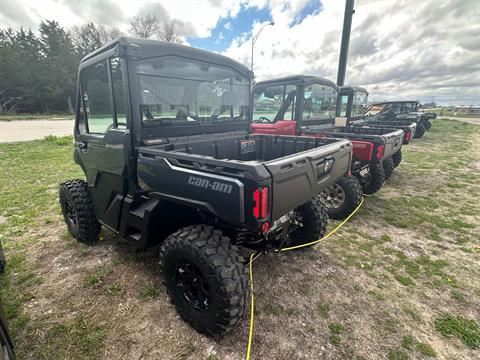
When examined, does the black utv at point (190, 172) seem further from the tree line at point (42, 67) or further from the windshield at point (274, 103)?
the tree line at point (42, 67)

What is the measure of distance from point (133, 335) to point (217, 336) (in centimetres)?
74

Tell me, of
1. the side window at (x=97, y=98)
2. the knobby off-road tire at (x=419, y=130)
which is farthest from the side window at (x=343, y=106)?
the knobby off-road tire at (x=419, y=130)

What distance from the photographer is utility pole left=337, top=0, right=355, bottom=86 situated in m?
11.2

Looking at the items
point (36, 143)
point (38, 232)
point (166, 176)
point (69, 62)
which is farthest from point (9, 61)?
point (166, 176)

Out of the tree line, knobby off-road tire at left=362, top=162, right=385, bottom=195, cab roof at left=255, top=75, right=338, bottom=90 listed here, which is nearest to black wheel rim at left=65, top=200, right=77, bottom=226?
cab roof at left=255, top=75, right=338, bottom=90

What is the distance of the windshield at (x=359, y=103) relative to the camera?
898 cm

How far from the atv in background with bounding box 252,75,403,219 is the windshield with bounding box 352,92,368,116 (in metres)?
2.15

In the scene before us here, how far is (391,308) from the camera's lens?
100 inches

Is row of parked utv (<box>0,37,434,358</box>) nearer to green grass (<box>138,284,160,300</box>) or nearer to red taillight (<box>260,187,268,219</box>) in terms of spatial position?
red taillight (<box>260,187,268,219</box>)

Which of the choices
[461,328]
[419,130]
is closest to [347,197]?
[461,328]

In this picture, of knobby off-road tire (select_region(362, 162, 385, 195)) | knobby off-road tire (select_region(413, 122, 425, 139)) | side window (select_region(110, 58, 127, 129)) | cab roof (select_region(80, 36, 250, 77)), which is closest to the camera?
cab roof (select_region(80, 36, 250, 77))

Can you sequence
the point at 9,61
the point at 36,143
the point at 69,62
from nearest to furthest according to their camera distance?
A: the point at 36,143 → the point at 9,61 → the point at 69,62

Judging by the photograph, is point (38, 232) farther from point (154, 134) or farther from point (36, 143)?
point (36, 143)

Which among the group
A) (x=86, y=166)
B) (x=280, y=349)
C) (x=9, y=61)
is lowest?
(x=280, y=349)
